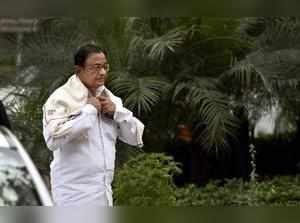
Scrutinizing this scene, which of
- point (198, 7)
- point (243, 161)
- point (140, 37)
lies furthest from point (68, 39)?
point (243, 161)

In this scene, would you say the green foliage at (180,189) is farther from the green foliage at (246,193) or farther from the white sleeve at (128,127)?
the white sleeve at (128,127)

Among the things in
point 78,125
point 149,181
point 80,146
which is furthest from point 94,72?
point 149,181

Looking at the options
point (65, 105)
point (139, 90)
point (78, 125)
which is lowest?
point (78, 125)

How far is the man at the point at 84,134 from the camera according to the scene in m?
3.74

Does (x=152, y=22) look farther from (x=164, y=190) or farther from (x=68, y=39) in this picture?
(x=164, y=190)

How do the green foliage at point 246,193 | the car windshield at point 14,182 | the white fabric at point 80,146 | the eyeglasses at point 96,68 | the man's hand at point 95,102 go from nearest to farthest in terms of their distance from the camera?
the car windshield at point 14,182, the white fabric at point 80,146, the man's hand at point 95,102, the eyeglasses at point 96,68, the green foliage at point 246,193

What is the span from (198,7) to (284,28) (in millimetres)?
662

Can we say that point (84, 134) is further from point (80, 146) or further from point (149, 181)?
point (149, 181)

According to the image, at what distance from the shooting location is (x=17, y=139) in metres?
4.02

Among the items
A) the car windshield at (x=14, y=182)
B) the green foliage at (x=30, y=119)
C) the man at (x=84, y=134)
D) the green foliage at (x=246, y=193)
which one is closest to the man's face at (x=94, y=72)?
the man at (x=84, y=134)

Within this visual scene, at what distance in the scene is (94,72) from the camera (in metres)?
3.94

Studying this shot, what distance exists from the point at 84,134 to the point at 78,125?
7 cm

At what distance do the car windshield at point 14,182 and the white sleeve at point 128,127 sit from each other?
63 centimetres

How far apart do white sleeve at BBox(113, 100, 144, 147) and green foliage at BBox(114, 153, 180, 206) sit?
123mm
